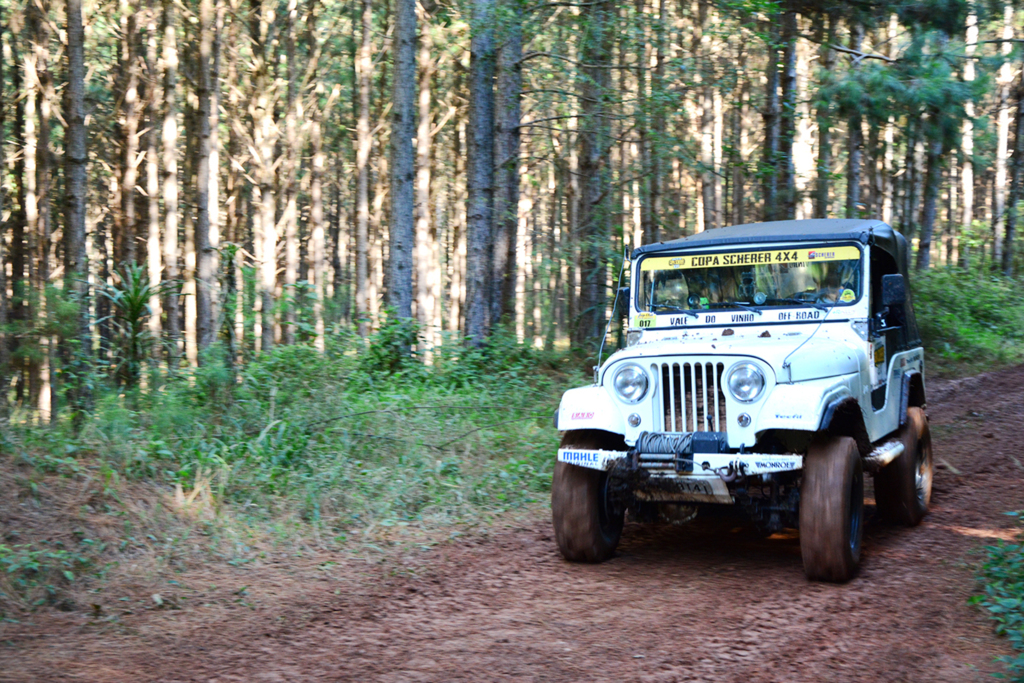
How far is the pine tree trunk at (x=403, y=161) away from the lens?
42.9 ft

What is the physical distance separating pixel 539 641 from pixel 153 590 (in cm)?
263

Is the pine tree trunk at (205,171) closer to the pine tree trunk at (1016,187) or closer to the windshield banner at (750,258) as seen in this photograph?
the windshield banner at (750,258)

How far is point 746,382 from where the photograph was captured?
559 centimetres

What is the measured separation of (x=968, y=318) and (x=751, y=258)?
15.2 metres

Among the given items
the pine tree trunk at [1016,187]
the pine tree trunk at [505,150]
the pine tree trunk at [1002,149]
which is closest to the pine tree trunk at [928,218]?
the pine tree trunk at [1016,187]

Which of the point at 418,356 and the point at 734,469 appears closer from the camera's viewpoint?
the point at 734,469

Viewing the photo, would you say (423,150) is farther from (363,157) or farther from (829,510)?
(829,510)

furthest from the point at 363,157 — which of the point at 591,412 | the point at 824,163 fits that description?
the point at 591,412

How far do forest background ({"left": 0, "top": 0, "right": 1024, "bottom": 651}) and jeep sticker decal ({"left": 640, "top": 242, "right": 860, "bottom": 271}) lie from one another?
0.60 m

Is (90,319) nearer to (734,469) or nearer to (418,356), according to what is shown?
(418,356)

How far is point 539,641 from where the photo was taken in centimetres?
470

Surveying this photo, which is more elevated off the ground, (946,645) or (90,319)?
(90,319)

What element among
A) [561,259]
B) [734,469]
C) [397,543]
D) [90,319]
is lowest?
[397,543]

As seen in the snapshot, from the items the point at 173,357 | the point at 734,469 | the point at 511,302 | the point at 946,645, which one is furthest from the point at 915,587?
the point at 511,302
